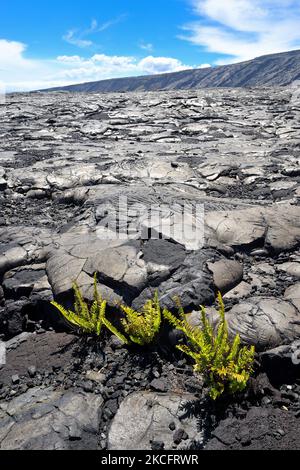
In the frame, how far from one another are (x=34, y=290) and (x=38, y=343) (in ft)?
3.05

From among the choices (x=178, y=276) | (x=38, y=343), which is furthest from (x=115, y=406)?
(x=178, y=276)

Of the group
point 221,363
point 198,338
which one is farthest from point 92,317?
point 221,363

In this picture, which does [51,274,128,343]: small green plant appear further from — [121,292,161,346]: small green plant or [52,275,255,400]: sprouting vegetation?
[121,292,161,346]: small green plant

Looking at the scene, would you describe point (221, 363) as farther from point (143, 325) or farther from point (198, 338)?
point (143, 325)

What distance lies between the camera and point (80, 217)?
25.3 feet

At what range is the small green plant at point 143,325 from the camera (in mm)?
4641

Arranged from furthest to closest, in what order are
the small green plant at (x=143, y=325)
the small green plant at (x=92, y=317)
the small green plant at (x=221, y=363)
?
the small green plant at (x=92, y=317) → the small green plant at (x=143, y=325) → the small green plant at (x=221, y=363)

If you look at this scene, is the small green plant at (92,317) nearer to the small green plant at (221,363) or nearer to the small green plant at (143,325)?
the small green plant at (143,325)

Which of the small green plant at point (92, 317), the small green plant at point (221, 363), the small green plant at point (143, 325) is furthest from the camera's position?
the small green plant at point (92, 317)

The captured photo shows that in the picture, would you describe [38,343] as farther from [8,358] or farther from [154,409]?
[154,409]

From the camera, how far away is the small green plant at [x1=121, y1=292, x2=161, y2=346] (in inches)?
183

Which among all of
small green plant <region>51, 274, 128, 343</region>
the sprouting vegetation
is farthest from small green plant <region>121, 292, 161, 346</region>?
small green plant <region>51, 274, 128, 343</region>

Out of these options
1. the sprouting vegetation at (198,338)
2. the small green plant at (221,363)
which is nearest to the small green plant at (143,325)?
the sprouting vegetation at (198,338)
